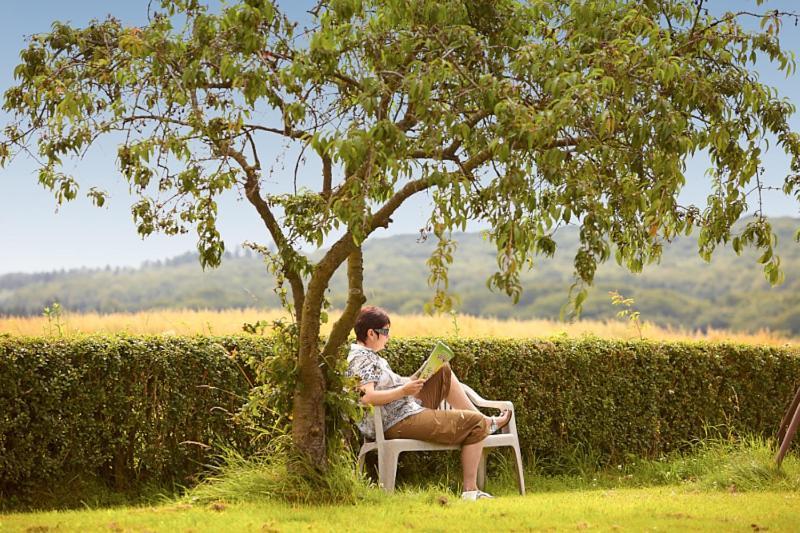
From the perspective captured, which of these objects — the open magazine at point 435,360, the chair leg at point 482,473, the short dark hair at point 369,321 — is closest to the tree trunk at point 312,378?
the short dark hair at point 369,321

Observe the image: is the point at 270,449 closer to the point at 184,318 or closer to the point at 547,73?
the point at 547,73

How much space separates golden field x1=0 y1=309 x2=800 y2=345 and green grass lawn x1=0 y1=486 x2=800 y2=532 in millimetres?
3030

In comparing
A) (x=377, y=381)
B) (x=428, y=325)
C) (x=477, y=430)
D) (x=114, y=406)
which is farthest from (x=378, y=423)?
(x=428, y=325)

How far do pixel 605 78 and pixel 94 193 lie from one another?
3993 millimetres

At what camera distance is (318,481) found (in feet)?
21.0

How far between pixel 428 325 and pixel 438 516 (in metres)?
6.24

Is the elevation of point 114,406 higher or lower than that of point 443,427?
higher

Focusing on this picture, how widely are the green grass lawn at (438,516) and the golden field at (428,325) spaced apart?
9.94ft

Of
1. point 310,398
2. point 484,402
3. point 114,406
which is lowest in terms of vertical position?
point 484,402

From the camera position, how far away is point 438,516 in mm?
5973

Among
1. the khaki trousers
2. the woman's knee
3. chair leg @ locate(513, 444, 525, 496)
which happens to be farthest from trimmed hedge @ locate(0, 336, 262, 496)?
chair leg @ locate(513, 444, 525, 496)

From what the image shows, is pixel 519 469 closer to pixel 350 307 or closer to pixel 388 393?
pixel 388 393

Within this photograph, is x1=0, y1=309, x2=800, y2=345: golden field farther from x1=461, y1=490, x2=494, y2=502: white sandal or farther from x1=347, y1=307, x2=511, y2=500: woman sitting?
x1=461, y1=490, x2=494, y2=502: white sandal

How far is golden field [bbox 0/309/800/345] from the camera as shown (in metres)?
10.2
